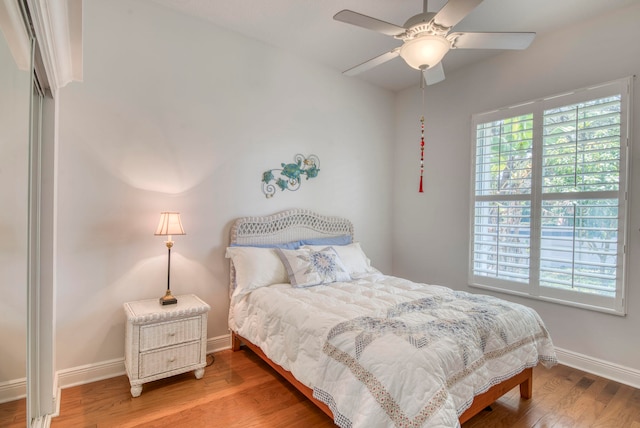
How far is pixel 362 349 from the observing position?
1607 millimetres

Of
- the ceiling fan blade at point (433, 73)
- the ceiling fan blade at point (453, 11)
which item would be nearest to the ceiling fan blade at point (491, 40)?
the ceiling fan blade at point (453, 11)

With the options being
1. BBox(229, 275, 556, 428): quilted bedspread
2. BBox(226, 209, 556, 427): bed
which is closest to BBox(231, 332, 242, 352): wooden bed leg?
BBox(226, 209, 556, 427): bed

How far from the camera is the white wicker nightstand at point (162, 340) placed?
2168mm

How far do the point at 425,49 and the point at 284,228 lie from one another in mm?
2044

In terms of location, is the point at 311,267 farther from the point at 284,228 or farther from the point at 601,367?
the point at 601,367

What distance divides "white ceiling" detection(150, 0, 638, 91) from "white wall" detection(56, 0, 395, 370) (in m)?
0.17

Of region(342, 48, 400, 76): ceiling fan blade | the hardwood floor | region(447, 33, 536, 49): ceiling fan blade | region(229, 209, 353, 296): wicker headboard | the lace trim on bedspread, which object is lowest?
the hardwood floor

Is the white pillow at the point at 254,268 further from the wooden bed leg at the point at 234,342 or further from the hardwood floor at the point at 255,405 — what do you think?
the hardwood floor at the point at 255,405

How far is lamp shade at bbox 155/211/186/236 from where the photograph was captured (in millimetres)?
2416

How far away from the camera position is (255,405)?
6.92 ft

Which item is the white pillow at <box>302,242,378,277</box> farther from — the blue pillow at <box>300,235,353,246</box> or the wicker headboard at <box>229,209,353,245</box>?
the wicker headboard at <box>229,209,353,245</box>

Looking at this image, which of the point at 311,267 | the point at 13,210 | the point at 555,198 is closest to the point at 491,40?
the point at 555,198

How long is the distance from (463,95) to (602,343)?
265 centimetres

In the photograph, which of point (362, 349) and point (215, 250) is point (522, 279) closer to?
point (362, 349)
